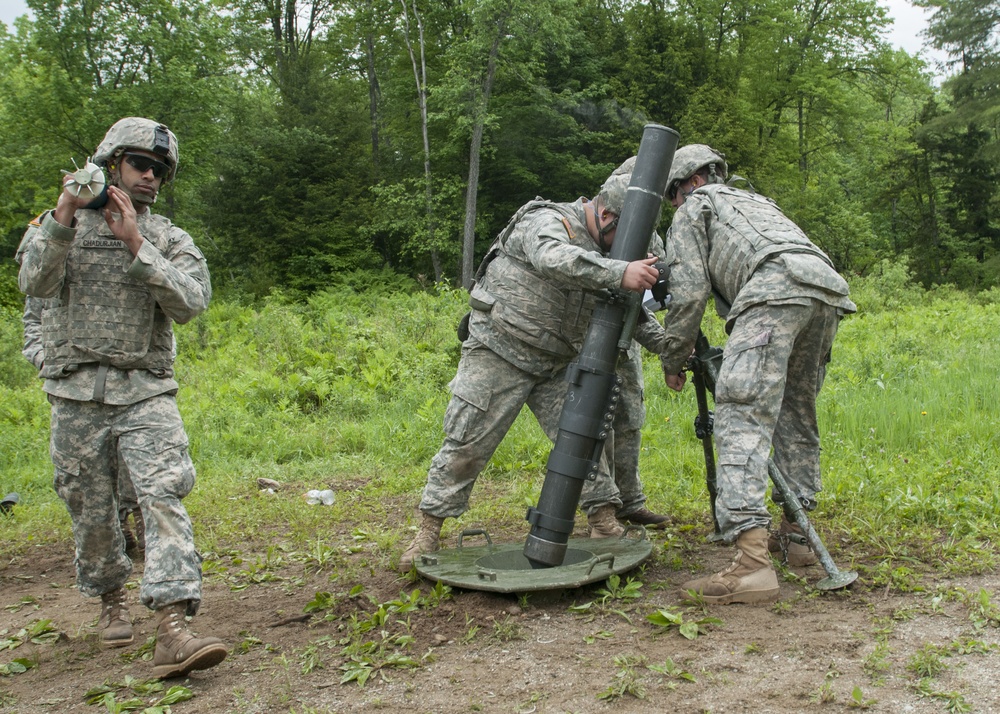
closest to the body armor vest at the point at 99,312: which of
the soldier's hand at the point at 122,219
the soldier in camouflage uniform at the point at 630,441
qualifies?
the soldier's hand at the point at 122,219

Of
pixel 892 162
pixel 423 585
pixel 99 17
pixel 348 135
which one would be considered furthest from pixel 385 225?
pixel 423 585

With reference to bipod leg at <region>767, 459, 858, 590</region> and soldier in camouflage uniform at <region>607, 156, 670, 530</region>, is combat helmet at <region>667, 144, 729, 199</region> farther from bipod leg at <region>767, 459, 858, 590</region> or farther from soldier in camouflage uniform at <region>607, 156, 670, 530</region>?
bipod leg at <region>767, 459, 858, 590</region>

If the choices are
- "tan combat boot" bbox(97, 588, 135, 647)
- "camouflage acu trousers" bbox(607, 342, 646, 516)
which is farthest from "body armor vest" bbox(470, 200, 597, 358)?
"tan combat boot" bbox(97, 588, 135, 647)

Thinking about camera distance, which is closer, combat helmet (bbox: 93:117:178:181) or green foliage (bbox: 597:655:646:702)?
green foliage (bbox: 597:655:646:702)

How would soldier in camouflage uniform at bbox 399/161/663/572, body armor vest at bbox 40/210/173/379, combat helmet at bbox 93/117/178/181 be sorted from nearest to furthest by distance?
1. body armor vest at bbox 40/210/173/379
2. combat helmet at bbox 93/117/178/181
3. soldier in camouflage uniform at bbox 399/161/663/572

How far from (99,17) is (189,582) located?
24797 millimetres

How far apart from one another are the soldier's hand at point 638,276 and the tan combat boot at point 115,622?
2.83 meters

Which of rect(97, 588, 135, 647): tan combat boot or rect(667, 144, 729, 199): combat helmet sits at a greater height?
rect(667, 144, 729, 199): combat helmet

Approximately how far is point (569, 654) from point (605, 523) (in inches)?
65.0

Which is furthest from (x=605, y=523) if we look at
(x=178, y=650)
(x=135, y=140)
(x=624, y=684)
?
(x=135, y=140)

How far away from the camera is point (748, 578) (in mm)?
4078

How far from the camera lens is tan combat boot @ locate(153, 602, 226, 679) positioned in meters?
3.54

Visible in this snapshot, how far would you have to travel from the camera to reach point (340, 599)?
178 inches

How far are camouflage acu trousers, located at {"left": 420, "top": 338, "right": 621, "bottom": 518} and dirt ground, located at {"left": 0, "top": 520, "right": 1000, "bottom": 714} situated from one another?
1.75 ft
